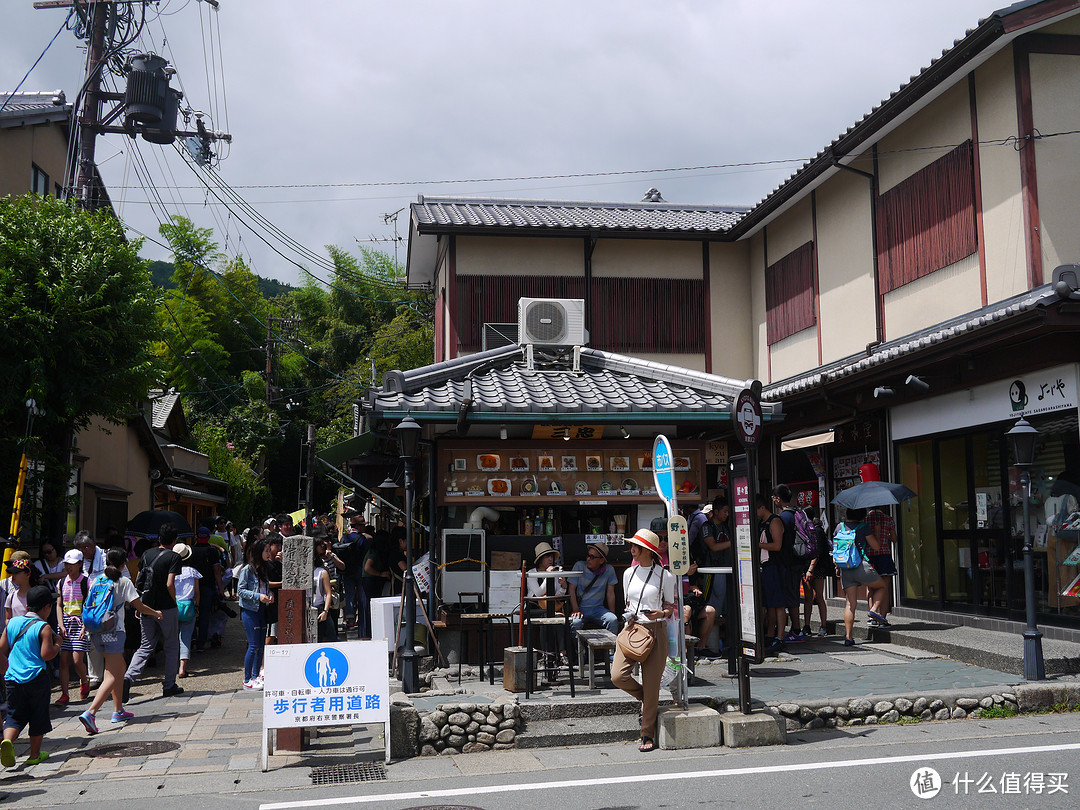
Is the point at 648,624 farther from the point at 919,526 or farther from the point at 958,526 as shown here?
the point at 919,526

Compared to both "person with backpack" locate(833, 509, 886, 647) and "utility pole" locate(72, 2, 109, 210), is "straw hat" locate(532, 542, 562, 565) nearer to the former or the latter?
"person with backpack" locate(833, 509, 886, 647)

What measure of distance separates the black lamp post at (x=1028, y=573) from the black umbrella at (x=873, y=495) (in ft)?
7.47

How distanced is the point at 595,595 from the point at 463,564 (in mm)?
2109

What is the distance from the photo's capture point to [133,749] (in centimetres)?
852

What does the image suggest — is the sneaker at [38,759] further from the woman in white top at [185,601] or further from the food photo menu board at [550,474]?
the food photo menu board at [550,474]

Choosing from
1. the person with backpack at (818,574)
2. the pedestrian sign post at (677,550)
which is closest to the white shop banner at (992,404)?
the person with backpack at (818,574)

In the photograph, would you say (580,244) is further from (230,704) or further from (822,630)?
(230,704)

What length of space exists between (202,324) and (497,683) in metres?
34.7

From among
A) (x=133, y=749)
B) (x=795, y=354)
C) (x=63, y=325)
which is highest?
(x=795, y=354)

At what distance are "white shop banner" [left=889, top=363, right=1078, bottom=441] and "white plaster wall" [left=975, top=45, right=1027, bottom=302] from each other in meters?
1.46

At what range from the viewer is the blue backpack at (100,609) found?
9625mm

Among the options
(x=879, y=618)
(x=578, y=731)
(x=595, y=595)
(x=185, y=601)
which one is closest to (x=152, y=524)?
(x=185, y=601)

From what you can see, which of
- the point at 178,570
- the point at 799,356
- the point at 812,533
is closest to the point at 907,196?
the point at 799,356

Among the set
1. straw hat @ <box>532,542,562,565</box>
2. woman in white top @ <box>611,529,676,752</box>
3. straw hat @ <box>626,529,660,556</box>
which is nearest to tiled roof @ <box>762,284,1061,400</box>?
straw hat @ <box>626,529,660,556</box>
